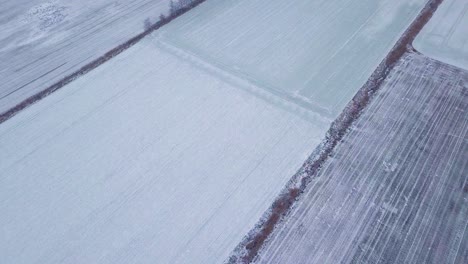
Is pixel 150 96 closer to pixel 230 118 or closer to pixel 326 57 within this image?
pixel 230 118

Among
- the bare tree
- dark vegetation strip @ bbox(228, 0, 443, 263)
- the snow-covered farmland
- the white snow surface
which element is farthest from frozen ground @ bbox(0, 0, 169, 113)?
dark vegetation strip @ bbox(228, 0, 443, 263)

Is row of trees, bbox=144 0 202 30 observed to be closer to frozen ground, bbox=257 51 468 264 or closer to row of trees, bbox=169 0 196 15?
row of trees, bbox=169 0 196 15

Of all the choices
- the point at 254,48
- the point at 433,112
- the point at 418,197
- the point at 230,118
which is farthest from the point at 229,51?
the point at 418,197

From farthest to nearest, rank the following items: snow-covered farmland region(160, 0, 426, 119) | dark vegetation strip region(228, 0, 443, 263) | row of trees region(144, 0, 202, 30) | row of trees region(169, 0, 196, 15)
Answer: row of trees region(169, 0, 196, 15), row of trees region(144, 0, 202, 30), snow-covered farmland region(160, 0, 426, 119), dark vegetation strip region(228, 0, 443, 263)

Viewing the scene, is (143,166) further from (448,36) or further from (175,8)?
(448,36)

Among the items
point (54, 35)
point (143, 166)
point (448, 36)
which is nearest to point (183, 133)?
point (143, 166)

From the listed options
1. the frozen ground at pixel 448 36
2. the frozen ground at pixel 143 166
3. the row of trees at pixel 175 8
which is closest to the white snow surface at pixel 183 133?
the frozen ground at pixel 143 166
